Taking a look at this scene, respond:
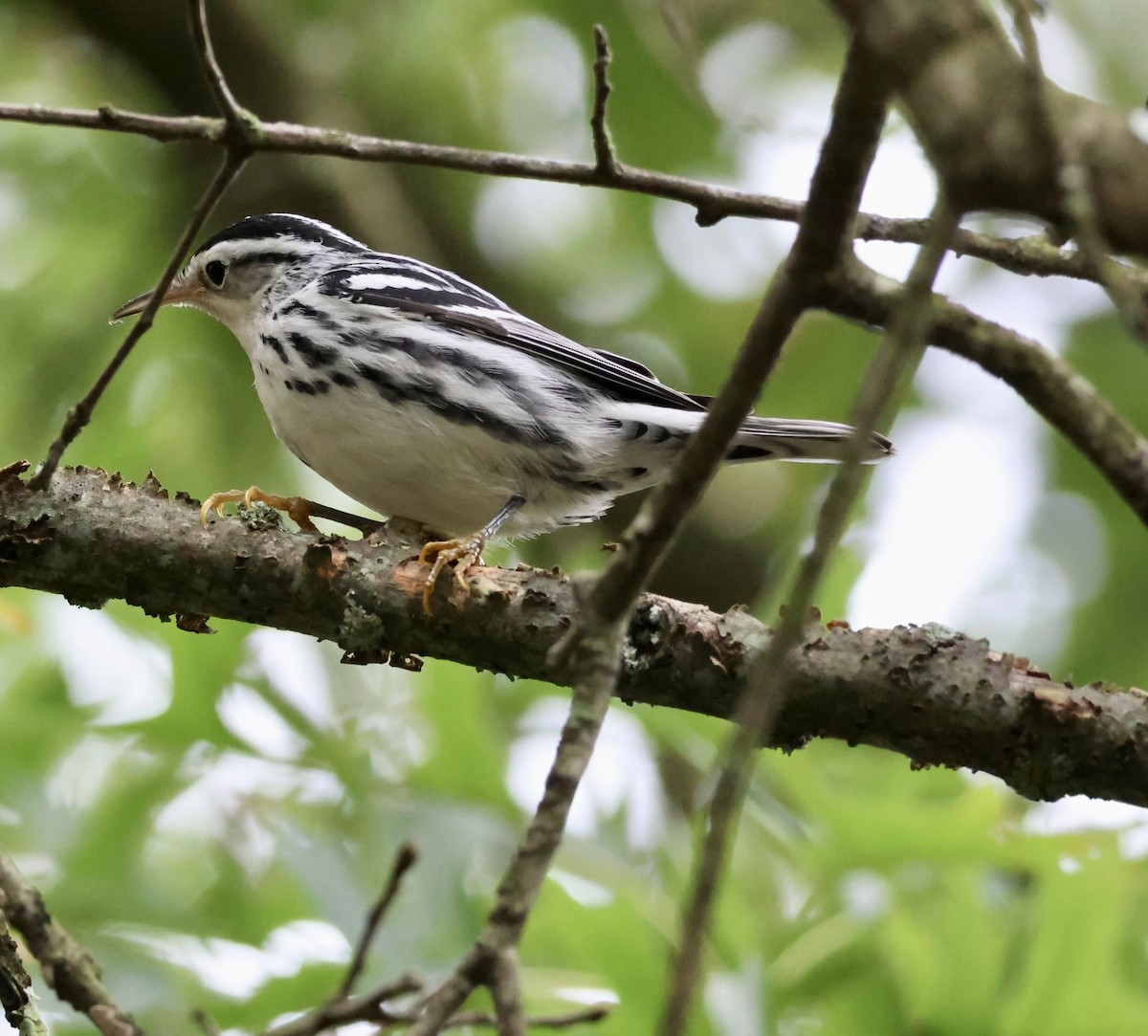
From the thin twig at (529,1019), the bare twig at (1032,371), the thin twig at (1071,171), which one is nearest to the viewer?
the thin twig at (1071,171)

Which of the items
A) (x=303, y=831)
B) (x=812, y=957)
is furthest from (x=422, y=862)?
(x=812, y=957)

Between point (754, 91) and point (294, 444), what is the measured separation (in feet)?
14.9

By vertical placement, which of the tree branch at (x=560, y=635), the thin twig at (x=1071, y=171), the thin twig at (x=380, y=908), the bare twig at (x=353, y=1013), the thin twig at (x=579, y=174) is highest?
the thin twig at (x=579, y=174)

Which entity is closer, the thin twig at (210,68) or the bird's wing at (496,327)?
the thin twig at (210,68)

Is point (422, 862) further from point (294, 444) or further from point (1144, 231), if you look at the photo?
point (1144, 231)

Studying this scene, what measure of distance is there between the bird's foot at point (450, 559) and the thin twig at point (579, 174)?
2.68 feet

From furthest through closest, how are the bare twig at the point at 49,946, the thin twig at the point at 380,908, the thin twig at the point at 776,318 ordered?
the bare twig at the point at 49,946, the thin twig at the point at 380,908, the thin twig at the point at 776,318

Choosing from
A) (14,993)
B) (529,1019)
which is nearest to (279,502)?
(14,993)

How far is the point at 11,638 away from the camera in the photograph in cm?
531

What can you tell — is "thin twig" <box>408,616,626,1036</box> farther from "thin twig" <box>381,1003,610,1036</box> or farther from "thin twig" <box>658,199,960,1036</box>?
"thin twig" <box>381,1003,610,1036</box>

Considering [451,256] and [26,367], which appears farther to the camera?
[451,256]

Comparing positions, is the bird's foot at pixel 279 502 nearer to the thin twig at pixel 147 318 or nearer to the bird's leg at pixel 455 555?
the bird's leg at pixel 455 555

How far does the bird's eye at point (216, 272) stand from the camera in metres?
5.03

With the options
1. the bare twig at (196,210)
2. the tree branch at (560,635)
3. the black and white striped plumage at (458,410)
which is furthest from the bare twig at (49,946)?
the black and white striped plumage at (458,410)
